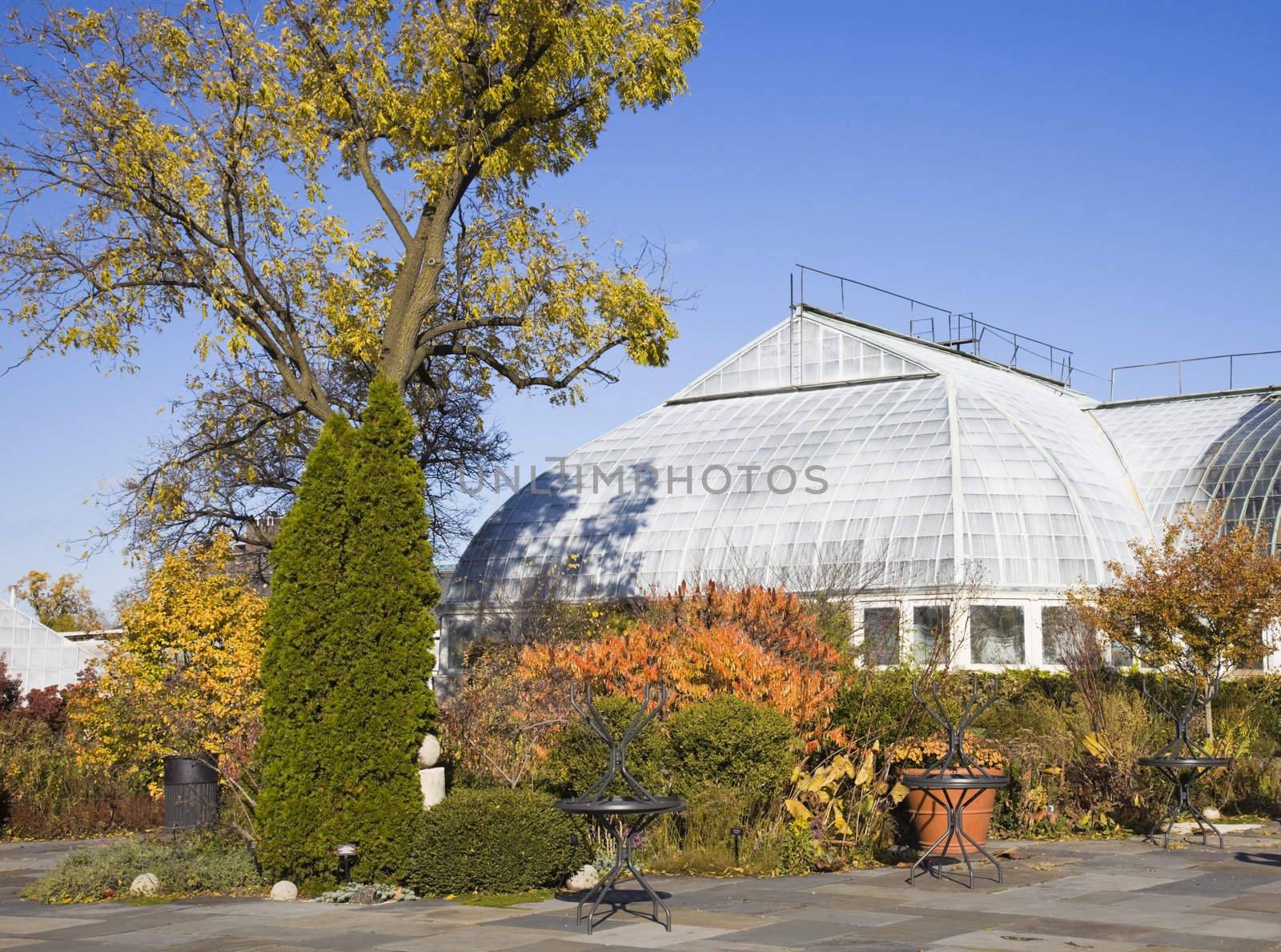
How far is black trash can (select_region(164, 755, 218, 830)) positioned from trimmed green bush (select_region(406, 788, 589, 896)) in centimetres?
522

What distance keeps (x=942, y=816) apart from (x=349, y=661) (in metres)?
5.84

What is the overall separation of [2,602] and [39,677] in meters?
1.88

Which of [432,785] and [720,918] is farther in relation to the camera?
[432,785]

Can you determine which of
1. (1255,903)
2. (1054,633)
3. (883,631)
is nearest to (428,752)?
(1255,903)

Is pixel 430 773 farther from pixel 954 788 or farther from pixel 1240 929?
pixel 1240 929

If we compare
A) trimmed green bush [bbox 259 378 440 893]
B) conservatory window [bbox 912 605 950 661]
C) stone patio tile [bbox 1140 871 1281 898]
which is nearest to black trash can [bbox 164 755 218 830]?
trimmed green bush [bbox 259 378 440 893]

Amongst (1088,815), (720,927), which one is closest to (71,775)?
(720,927)

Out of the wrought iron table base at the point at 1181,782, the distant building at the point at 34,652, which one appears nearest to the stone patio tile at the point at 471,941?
the wrought iron table base at the point at 1181,782

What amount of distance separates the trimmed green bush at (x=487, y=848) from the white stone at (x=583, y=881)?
14 cm

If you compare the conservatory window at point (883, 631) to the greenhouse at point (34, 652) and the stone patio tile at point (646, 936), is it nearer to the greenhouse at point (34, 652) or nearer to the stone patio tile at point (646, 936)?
the stone patio tile at point (646, 936)

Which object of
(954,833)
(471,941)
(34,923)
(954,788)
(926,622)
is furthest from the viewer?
(926,622)

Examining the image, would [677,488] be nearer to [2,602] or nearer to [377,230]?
[377,230]

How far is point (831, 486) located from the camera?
91.8 ft

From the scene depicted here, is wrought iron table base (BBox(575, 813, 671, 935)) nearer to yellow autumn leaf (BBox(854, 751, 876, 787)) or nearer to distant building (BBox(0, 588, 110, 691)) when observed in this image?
yellow autumn leaf (BBox(854, 751, 876, 787))
